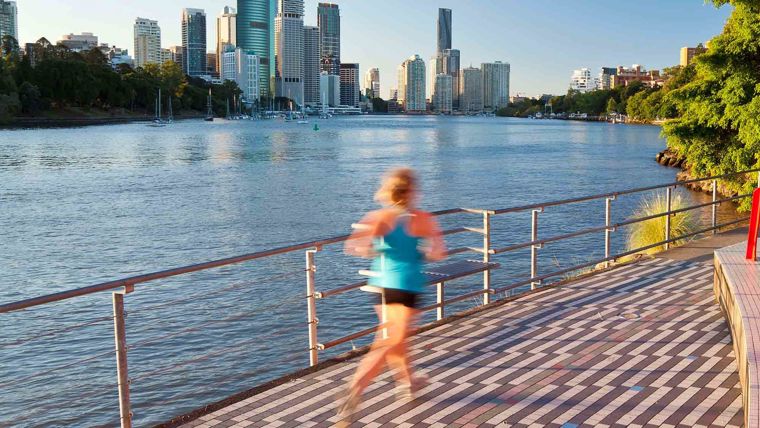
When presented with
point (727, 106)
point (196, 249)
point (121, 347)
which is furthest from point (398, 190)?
point (196, 249)

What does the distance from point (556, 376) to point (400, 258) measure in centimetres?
186

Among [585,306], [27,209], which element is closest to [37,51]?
[27,209]

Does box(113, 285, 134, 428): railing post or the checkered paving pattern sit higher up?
box(113, 285, 134, 428): railing post

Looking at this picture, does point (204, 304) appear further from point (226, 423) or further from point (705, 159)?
point (705, 159)

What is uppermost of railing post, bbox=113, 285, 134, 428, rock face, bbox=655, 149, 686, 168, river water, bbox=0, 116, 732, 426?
railing post, bbox=113, 285, 134, 428

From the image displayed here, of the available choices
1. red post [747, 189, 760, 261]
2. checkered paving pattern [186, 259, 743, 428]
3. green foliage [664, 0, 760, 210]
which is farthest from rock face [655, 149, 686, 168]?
checkered paving pattern [186, 259, 743, 428]

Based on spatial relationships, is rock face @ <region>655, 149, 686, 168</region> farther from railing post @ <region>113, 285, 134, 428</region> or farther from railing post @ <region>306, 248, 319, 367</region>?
railing post @ <region>113, 285, 134, 428</region>

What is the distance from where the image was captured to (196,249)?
26.3 meters

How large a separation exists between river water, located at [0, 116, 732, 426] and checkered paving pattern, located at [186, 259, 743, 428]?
4.01 feet

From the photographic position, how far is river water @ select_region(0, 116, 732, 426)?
44.0ft

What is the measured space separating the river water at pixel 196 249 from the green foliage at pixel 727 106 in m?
3.74

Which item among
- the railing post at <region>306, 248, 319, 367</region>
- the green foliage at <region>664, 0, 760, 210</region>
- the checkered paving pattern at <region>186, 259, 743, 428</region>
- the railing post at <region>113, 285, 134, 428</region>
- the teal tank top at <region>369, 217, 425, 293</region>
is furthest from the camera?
the green foliage at <region>664, 0, 760, 210</region>

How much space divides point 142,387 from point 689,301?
27.4 ft

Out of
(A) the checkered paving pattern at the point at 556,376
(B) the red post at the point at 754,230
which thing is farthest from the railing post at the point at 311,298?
(B) the red post at the point at 754,230
